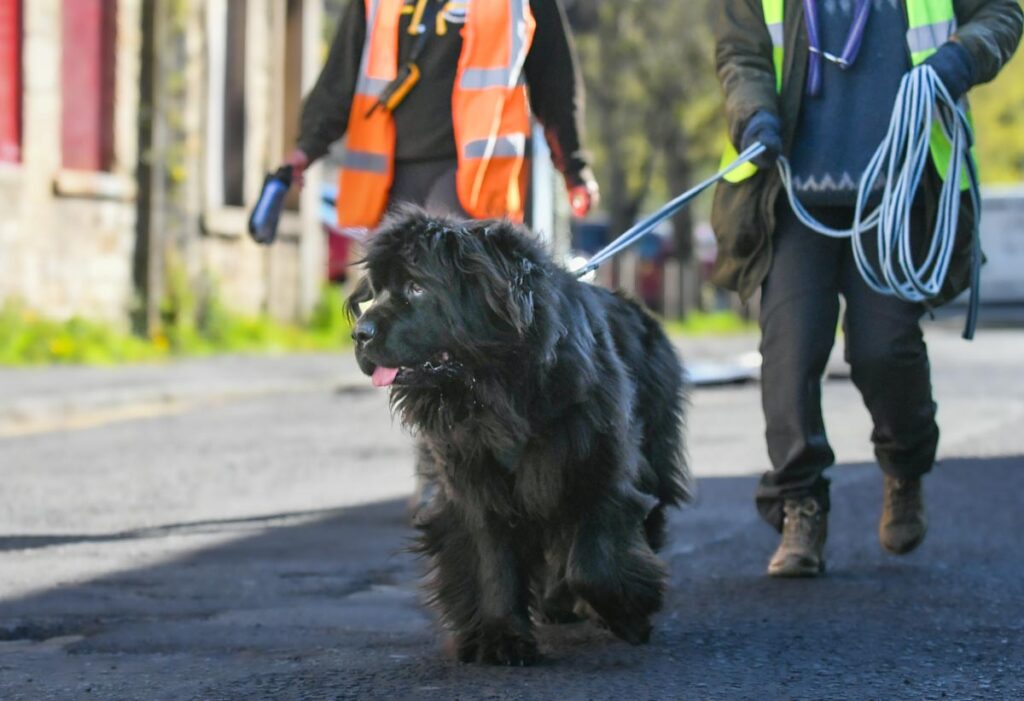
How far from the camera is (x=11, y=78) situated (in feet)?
52.0

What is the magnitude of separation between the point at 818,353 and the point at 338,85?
1923 mm

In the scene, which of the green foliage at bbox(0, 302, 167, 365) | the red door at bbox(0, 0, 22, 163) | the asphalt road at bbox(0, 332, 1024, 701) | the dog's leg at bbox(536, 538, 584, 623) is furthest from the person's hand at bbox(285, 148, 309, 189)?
the red door at bbox(0, 0, 22, 163)

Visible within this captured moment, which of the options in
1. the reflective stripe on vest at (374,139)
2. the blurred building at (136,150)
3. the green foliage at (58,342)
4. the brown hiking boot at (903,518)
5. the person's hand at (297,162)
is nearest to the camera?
the brown hiking boot at (903,518)

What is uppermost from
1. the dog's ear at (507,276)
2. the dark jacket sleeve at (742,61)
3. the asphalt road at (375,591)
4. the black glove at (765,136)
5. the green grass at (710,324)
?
the dark jacket sleeve at (742,61)

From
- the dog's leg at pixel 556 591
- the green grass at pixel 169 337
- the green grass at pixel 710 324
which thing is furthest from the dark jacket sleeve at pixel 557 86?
the green grass at pixel 710 324

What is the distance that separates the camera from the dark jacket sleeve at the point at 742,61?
571 cm

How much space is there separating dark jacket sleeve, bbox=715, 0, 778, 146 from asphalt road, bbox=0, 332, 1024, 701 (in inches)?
53.7

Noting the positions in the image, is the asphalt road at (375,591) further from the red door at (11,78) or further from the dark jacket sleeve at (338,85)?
the red door at (11,78)

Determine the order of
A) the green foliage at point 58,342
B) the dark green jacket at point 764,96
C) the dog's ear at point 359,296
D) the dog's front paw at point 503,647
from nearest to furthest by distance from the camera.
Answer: the dog's front paw at point 503,647 < the dog's ear at point 359,296 < the dark green jacket at point 764,96 < the green foliage at point 58,342

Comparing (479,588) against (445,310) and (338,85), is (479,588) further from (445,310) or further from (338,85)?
(338,85)

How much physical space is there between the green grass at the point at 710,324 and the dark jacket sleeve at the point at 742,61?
22108 mm

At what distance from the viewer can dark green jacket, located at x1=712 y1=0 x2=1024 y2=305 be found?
5.70 m

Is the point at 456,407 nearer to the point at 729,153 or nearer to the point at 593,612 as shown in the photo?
the point at 593,612

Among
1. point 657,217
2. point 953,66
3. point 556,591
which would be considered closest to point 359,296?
point 556,591
